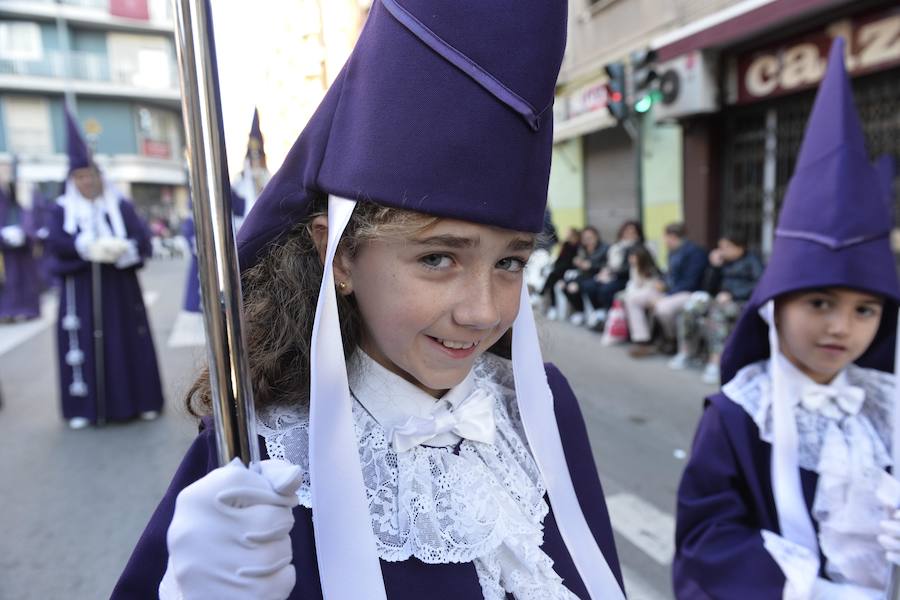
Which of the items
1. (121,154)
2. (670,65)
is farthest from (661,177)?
(121,154)

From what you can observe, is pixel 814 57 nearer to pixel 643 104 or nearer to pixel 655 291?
pixel 643 104

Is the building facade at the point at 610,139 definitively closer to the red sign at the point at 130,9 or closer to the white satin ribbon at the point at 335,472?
the red sign at the point at 130,9

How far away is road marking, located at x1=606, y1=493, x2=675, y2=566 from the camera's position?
2.87 m

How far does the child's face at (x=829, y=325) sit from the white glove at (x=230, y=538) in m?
1.51

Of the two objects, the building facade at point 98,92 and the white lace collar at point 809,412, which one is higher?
the building facade at point 98,92

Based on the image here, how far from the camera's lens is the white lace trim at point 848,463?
5.07 feet

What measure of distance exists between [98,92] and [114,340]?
25.6 feet

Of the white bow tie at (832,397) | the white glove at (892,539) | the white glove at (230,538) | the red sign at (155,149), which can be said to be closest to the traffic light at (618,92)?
the white bow tie at (832,397)

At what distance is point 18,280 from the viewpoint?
10102 millimetres

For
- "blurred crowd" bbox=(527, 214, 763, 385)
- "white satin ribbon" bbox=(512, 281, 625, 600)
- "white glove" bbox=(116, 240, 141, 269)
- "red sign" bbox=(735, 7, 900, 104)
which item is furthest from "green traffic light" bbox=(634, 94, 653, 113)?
"white satin ribbon" bbox=(512, 281, 625, 600)

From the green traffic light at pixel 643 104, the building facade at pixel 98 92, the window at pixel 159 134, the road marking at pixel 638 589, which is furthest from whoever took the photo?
the window at pixel 159 134

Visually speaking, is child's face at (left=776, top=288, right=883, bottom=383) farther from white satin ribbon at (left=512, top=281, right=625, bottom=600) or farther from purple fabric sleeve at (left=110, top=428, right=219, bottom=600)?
purple fabric sleeve at (left=110, top=428, right=219, bottom=600)

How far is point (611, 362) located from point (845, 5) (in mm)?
4305

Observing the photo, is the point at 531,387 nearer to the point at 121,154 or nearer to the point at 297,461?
the point at 297,461
